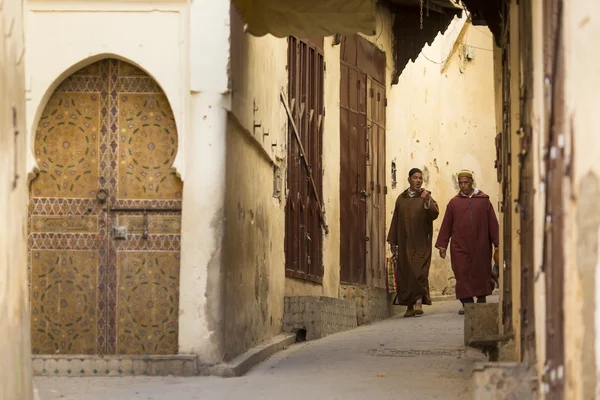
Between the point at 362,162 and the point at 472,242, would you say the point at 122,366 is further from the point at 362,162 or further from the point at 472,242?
the point at 362,162

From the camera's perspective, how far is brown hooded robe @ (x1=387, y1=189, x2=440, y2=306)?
1412 cm

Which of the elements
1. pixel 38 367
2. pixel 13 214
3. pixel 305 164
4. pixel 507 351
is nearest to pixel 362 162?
pixel 305 164

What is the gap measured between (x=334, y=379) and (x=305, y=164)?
4.84 metres

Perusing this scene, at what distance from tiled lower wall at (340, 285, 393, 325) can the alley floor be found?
9.54 feet

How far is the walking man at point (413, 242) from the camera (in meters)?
14.1

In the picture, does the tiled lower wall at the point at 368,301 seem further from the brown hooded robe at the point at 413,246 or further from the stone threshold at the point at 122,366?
the stone threshold at the point at 122,366

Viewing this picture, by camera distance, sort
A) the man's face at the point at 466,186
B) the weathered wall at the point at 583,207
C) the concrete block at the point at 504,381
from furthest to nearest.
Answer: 1. the man's face at the point at 466,186
2. the concrete block at the point at 504,381
3. the weathered wall at the point at 583,207

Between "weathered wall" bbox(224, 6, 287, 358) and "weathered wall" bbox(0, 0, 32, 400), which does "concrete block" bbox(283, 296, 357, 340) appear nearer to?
"weathered wall" bbox(224, 6, 287, 358)

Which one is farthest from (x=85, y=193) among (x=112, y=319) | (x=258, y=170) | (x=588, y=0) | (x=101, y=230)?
(x=588, y=0)

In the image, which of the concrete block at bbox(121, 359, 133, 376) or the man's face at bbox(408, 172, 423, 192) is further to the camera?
the man's face at bbox(408, 172, 423, 192)

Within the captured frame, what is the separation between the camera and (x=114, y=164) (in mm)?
8594

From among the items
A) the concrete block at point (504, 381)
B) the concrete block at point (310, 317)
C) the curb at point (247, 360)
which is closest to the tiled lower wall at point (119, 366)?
the curb at point (247, 360)

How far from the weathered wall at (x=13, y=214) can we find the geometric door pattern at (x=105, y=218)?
2663 millimetres

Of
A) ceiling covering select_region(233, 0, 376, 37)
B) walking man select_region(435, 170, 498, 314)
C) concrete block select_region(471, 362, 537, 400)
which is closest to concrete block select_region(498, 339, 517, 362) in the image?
concrete block select_region(471, 362, 537, 400)
